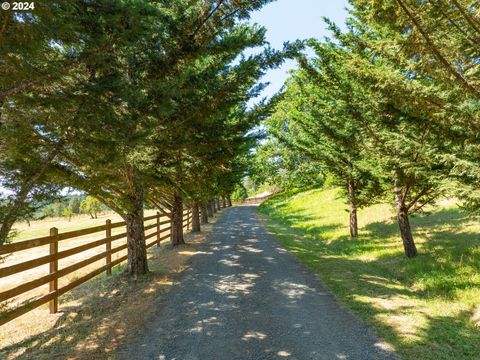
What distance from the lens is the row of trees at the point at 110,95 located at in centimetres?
388

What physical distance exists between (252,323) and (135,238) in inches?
180

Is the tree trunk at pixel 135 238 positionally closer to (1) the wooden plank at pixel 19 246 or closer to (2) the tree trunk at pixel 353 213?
(1) the wooden plank at pixel 19 246

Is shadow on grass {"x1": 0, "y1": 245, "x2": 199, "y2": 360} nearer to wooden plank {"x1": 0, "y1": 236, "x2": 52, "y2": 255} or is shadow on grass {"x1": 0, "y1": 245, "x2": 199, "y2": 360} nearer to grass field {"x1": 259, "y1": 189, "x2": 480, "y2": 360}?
wooden plank {"x1": 0, "y1": 236, "x2": 52, "y2": 255}

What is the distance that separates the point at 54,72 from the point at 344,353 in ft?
17.6

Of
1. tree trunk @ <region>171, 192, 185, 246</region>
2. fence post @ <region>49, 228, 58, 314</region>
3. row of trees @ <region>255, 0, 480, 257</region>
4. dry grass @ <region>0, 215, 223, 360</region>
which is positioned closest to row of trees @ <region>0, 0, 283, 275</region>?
dry grass @ <region>0, 215, 223, 360</region>

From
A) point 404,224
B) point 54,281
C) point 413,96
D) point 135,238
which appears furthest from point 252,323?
point 404,224

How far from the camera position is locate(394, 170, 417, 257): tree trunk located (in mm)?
9133

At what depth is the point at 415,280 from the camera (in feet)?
24.6

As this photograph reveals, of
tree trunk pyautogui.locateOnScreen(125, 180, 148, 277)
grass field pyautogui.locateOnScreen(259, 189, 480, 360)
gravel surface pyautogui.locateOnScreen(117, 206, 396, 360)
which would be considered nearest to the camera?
gravel surface pyautogui.locateOnScreen(117, 206, 396, 360)

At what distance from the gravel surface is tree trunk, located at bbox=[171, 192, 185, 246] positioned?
5351 mm

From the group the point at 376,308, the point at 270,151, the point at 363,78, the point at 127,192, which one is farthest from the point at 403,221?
the point at 270,151

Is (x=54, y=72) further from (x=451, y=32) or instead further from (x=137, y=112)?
(x=451, y=32)

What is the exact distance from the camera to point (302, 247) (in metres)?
12.7

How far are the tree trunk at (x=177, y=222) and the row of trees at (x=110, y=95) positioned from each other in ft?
17.6
